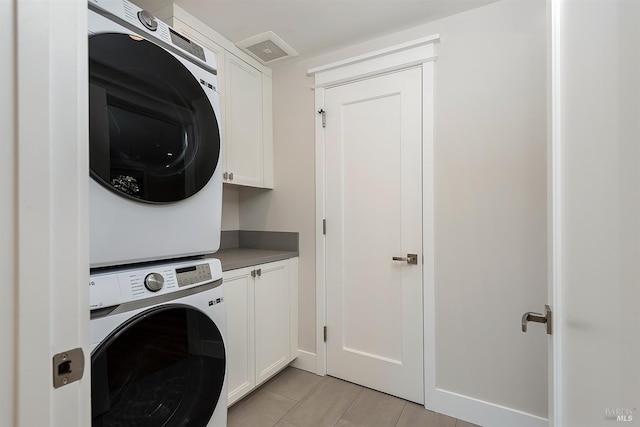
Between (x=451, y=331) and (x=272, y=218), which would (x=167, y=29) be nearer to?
(x=272, y=218)

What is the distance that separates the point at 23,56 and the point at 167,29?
36.0 inches

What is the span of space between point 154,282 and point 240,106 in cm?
156

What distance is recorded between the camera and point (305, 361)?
7.57ft

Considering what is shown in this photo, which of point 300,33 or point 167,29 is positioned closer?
point 167,29

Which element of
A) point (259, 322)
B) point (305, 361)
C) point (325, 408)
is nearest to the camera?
point (325, 408)

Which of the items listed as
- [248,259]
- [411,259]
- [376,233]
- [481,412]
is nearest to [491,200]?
[411,259]

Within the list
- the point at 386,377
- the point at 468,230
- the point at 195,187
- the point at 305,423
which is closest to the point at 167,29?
the point at 195,187

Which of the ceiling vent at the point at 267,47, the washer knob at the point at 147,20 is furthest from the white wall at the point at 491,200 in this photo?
the washer knob at the point at 147,20

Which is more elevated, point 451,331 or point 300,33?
point 300,33

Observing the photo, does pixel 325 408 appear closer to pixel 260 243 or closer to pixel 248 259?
pixel 248 259

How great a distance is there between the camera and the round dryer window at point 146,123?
85 cm

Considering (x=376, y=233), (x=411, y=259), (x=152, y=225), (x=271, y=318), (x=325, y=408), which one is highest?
(x=152, y=225)

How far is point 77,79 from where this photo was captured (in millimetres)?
474

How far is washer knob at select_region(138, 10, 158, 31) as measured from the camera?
1033 millimetres
